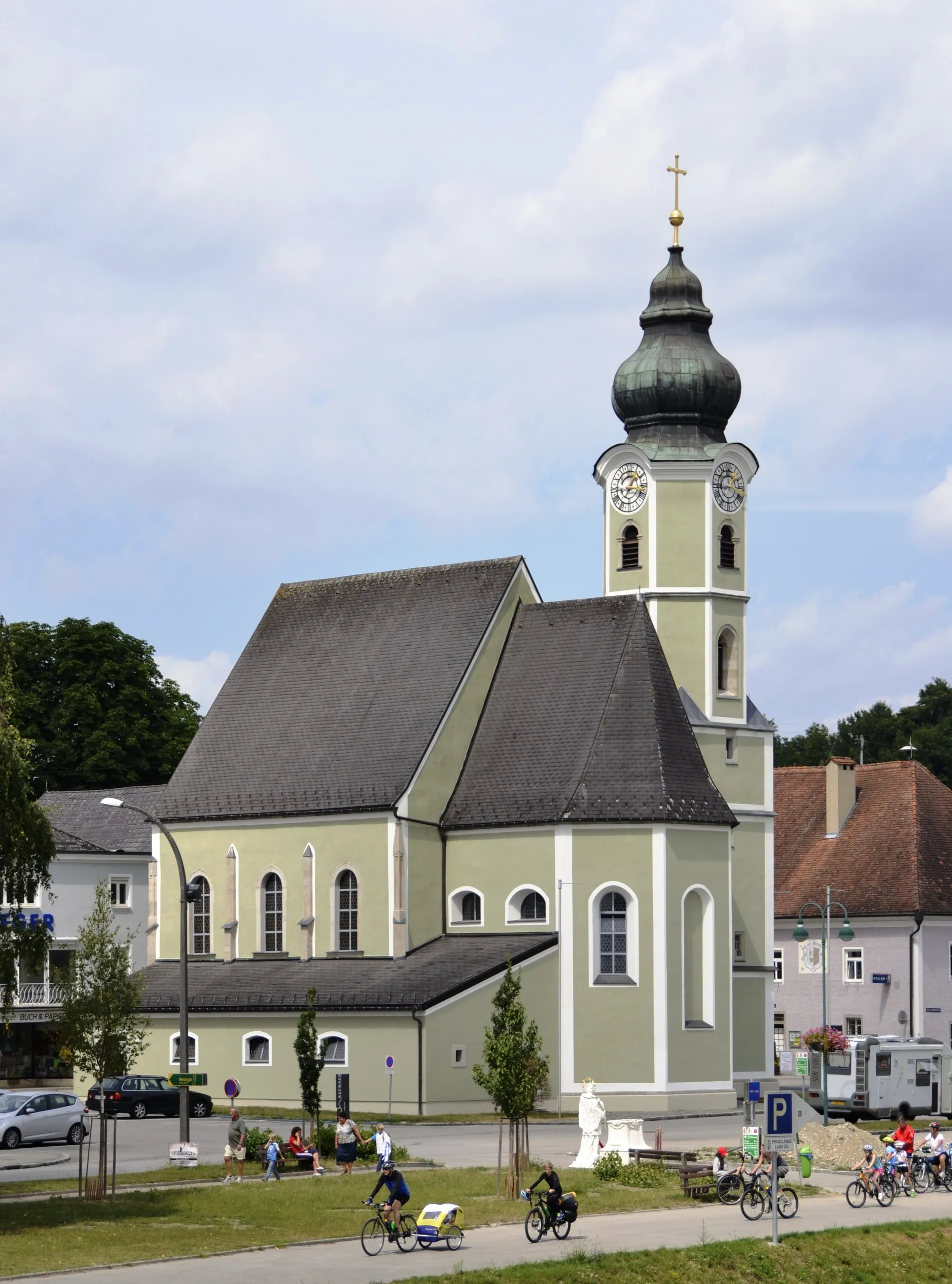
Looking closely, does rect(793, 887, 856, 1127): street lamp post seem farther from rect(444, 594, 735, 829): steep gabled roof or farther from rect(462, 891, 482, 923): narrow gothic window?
rect(462, 891, 482, 923): narrow gothic window

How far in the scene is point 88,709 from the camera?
84.6 meters

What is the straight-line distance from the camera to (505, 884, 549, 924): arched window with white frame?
57406 millimetres

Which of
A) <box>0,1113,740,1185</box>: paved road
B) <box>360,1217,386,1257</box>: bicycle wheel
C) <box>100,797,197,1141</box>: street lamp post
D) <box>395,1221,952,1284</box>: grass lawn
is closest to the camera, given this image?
<box>395,1221,952,1284</box>: grass lawn

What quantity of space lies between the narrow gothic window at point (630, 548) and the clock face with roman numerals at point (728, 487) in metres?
2.58

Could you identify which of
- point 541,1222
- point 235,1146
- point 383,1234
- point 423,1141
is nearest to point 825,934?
point 423,1141

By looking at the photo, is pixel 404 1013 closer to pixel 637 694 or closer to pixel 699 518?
pixel 637 694

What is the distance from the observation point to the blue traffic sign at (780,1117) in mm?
29781

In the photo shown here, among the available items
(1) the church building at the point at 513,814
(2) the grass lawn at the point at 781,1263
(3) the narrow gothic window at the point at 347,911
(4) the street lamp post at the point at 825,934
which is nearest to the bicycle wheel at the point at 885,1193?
(2) the grass lawn at the point at 781,1263

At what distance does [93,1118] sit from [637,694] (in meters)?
17.8

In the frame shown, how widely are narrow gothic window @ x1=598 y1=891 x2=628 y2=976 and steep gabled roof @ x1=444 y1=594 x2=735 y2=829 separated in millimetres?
2245

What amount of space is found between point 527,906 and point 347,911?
5574mm

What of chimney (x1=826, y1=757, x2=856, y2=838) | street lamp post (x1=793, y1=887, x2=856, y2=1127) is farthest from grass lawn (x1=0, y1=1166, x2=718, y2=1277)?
chimney (x1=826, y1=757, x2=856, y2=838)

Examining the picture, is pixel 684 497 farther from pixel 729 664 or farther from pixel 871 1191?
pixel 871 1191

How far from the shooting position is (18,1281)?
2592 centimetres
